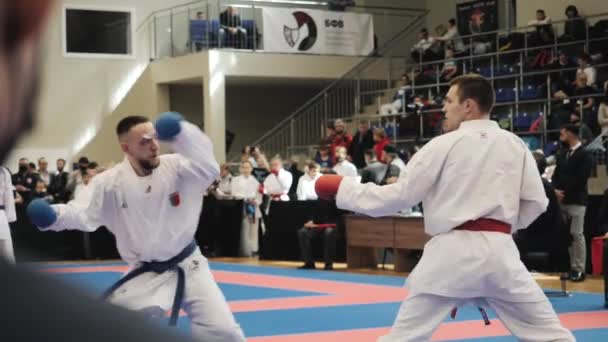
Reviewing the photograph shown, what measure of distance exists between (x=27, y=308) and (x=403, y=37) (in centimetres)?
2586

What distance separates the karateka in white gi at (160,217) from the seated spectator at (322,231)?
33.5ft

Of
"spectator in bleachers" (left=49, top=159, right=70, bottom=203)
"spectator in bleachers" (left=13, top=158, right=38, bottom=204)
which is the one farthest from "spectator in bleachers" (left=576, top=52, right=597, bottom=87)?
"spectator in bleachers" (left=13, top=158, right=38, bottom=204)

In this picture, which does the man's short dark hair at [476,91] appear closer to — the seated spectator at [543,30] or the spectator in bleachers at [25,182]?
the spectator in bleachers at [25,182]

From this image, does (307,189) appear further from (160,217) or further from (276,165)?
(160,217)

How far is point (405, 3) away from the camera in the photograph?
27562 millimetres

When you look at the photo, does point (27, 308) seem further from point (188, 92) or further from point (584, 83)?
point (188, 92)

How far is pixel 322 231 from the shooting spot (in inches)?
632

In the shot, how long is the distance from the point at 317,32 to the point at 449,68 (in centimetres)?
387

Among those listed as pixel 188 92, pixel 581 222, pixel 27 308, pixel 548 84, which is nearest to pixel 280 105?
pixel 188 92

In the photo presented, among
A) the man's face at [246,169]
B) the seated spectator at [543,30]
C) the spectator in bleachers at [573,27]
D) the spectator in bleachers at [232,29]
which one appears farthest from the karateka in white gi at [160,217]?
the spectator in bleachers at [232,29]

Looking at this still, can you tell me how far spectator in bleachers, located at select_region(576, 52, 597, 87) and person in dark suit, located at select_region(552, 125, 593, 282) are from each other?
222 inches

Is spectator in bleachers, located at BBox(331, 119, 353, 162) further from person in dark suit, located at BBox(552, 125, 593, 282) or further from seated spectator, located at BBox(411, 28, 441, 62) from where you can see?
person in dark suit, located at BBox(552, 125, 593, 282)

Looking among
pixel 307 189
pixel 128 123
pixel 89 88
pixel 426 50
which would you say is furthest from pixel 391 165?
pixel 89 88

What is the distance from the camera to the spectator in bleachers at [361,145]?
63.0 feet
